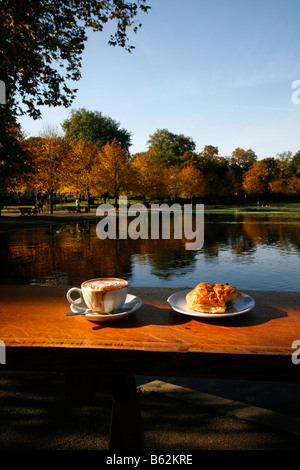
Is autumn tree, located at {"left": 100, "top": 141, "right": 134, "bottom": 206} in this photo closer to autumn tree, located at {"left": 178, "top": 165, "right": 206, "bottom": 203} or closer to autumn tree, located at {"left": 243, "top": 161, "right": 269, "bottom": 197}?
autumn tree, located at {"left": 178, "top": 165, "right": 206, "bottom": 203}

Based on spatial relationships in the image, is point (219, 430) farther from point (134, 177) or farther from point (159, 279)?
point (134, 177)

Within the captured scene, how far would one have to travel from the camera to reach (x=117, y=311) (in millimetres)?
1825

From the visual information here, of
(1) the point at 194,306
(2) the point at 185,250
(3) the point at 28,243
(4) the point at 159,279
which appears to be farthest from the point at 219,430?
(3) the point at 28,243

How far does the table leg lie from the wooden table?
508 millimetres

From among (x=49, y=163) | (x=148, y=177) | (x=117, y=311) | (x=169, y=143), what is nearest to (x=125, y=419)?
(x=117, y=311)

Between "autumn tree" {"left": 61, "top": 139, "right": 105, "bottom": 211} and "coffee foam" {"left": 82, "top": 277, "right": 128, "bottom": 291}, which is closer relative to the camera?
"coffee foam" {"left": 82, "top": 277, "right": 128, "bottom": 291}

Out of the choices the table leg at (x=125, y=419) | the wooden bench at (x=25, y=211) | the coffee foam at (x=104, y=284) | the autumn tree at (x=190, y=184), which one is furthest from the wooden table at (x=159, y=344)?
the autumn tree at (x=190, y=184)

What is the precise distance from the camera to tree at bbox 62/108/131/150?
3314 inches

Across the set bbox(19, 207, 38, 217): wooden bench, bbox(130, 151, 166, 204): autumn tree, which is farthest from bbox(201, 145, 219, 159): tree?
bbox(19, 207, 38, 217): wooden bench

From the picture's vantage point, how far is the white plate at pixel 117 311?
174cm

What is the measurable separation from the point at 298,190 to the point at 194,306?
104056 millimetres

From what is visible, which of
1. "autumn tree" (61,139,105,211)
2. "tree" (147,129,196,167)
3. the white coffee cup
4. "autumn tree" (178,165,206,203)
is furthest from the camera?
"tree" (147,129,196,167)

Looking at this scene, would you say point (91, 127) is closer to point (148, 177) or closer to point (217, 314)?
point (148, 177)

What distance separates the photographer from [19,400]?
3.47 meters
